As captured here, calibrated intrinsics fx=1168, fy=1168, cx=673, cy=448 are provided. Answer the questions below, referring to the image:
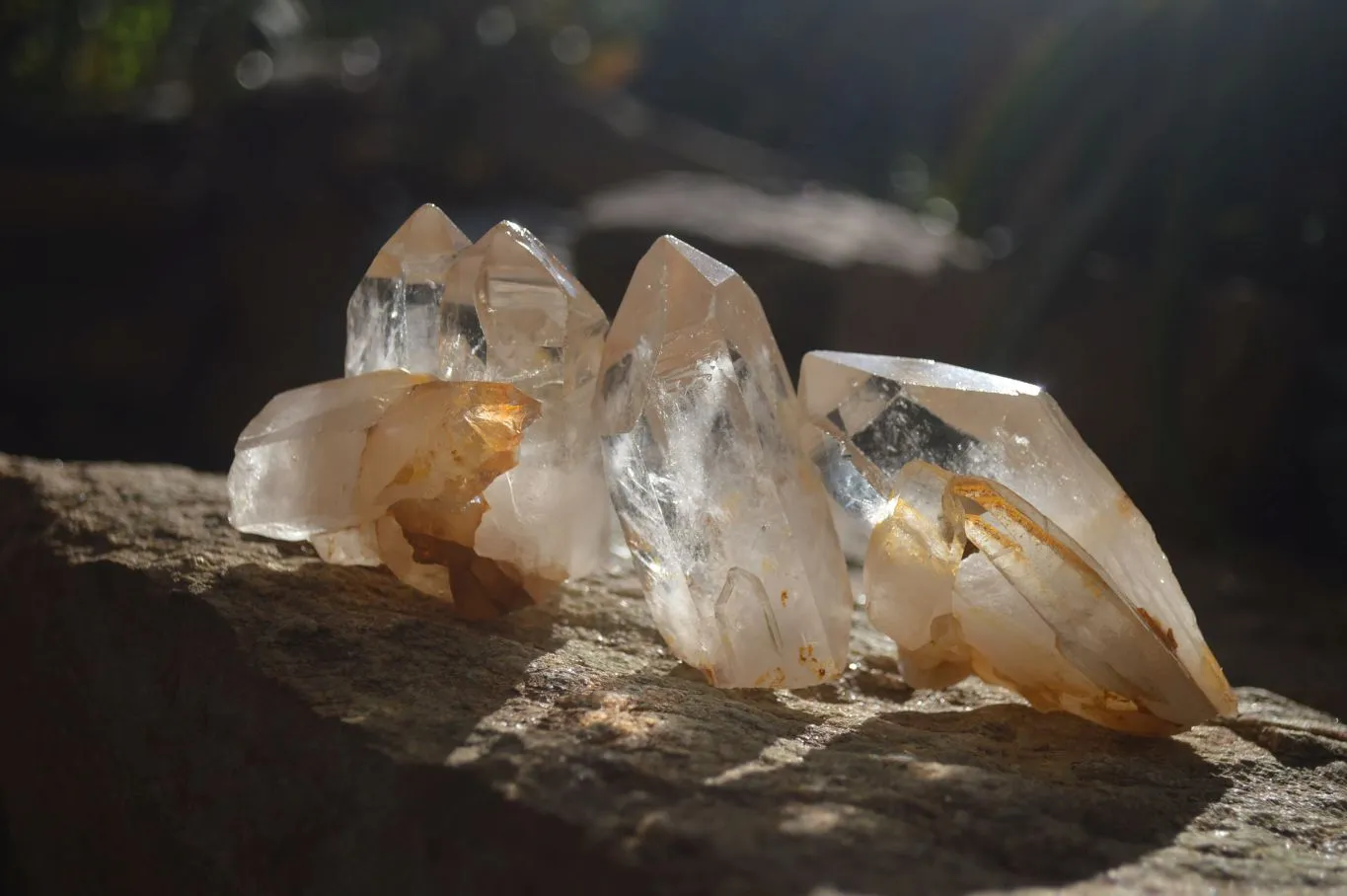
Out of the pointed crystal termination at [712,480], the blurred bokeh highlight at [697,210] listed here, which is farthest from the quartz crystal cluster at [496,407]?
the blurred bokeh highlight at [697,210]

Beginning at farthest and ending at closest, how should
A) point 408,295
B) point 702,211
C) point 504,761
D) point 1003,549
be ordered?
point 702,211 → point 408,295 → point 1003,549 → point 504,761

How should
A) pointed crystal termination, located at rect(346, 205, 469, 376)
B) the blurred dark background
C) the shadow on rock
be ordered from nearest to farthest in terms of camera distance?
the shadow on rock < pointed crystal termination, located at rect(346, 205, 469, 376) < the blurred dark background

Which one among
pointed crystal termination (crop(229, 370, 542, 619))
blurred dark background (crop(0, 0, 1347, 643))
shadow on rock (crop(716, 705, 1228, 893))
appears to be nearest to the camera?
shadow on rock (crop(716, 705, 1228, 893))

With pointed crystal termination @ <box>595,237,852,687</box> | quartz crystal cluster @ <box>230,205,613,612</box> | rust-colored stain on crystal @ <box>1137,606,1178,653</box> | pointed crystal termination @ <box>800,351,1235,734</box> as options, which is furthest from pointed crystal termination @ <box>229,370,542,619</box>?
rust-colored stain on crystal @ <box>1137,606,1178,653</box>

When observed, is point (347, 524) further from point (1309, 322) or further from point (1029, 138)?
point (1029, 138)

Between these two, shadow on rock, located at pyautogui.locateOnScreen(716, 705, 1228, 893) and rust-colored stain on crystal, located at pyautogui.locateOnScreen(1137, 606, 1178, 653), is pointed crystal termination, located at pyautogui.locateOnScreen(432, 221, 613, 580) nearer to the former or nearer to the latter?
shadow on rock, located at pyautogui.locateOnScreen(716, 705, 1228, 893)

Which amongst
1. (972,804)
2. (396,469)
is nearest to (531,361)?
(396,469)

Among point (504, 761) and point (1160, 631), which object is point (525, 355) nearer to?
point (504, 761)

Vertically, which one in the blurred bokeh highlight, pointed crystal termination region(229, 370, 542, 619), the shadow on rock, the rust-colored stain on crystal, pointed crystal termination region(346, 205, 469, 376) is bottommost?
the shadow on rock
